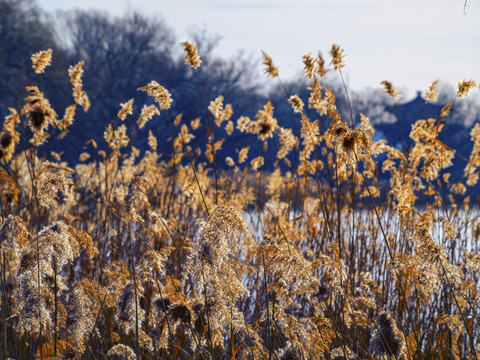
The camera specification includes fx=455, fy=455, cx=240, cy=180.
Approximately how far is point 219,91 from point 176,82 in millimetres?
3569

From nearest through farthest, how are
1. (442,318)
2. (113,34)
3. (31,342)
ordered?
(442,318)
(31,342)
(113,34)

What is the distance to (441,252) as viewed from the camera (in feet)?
5.39

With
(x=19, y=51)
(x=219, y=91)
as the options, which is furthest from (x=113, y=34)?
(x=19, y=51)

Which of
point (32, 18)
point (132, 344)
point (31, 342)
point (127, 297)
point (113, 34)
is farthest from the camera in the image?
point (113, 34)

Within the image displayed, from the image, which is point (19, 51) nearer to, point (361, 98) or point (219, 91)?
point (219, 91)

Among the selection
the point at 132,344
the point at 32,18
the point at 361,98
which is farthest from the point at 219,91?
the point at 132,344

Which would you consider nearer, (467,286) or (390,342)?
(390,342)

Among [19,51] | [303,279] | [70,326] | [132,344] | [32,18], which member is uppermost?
[32,18]

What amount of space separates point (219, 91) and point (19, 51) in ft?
51.2

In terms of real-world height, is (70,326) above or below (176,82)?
below

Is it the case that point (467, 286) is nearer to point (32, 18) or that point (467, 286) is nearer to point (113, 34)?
point (32, 18)

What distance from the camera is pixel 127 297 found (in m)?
1.85

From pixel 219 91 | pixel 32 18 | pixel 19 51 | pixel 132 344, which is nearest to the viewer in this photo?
pixel 132 344

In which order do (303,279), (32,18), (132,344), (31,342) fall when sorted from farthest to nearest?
1. (32,18)
2. (132,344)
3. (31,342)
4. (303,279)
